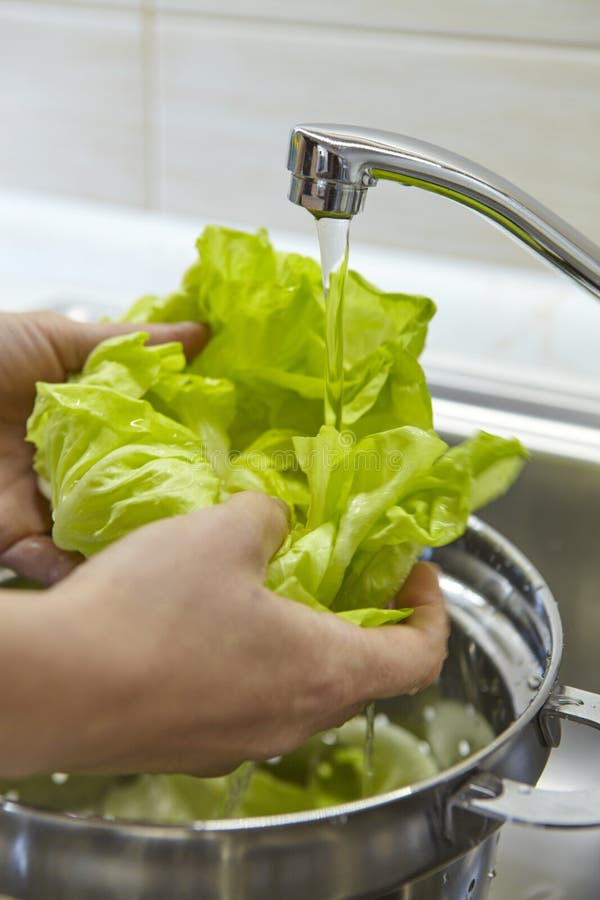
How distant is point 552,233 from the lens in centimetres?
43

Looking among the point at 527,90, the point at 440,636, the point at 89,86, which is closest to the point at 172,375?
the point at 440,636

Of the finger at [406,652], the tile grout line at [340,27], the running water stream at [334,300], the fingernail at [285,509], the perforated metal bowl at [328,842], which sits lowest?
the perforated metal bowl at [328,842]

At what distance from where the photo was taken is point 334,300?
0.47 m

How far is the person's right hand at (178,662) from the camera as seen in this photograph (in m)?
0.32

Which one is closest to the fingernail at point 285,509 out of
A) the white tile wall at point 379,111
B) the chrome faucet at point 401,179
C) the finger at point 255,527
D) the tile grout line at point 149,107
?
the finger at point 255,527

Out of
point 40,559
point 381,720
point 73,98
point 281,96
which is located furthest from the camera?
point 73,98

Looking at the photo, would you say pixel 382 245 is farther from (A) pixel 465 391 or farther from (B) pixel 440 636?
(B) pixel 440 636

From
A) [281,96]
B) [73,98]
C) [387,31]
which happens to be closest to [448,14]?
[387,31]

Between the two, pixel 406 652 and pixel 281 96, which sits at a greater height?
pixel 281 96

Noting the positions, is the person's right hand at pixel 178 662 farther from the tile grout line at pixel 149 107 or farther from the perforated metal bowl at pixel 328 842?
the tile grout line at pixel 149 107

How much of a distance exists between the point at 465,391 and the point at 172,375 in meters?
0.31

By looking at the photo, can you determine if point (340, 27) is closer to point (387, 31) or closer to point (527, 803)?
point (387, 31)

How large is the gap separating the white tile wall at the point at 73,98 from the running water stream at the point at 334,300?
70 centimetres

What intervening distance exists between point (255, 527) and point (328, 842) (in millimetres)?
125
